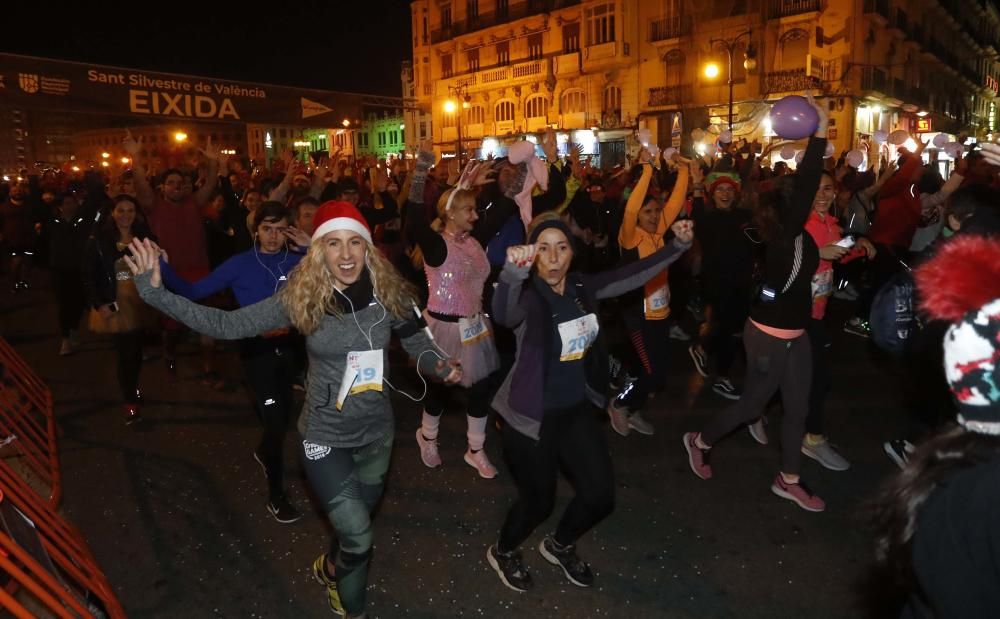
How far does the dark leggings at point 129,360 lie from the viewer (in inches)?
260

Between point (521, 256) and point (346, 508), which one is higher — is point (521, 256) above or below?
above

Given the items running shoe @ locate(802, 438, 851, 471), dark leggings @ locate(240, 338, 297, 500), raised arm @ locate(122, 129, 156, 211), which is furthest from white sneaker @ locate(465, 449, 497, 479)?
raised arm @ locate(122, 129, 156, 211)

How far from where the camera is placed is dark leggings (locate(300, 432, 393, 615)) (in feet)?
10.5

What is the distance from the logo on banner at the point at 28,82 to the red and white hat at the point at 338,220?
1324 centimetres

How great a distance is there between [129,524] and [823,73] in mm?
33096

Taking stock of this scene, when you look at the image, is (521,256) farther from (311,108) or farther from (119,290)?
(311,108)

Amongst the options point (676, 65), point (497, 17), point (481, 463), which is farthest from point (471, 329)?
point (497, 17)

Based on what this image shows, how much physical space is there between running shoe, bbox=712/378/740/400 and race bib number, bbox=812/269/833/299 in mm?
1962

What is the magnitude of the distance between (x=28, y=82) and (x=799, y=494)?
14990 millimetres

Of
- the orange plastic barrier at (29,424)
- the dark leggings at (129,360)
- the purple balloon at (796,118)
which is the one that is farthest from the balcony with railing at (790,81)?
the orange plastic barrier at (29,424)

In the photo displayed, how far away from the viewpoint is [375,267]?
3.49m

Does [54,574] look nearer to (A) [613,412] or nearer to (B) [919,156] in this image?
(A) [613,412]

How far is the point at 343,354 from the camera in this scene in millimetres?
3311

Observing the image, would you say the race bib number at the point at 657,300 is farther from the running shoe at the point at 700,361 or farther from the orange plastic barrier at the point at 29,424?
the orange plastic barrier at the point at 29,424
